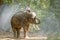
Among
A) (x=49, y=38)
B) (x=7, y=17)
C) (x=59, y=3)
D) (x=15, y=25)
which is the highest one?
(x=7, y=17)

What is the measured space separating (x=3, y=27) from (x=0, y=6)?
2.86 ft

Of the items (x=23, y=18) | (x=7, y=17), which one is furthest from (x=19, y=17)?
(x=7, y=17)

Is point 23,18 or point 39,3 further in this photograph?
point 39,3

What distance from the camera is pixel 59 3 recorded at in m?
0.75

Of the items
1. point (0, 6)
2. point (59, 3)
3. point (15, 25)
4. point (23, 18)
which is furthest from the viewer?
point (0, 6)

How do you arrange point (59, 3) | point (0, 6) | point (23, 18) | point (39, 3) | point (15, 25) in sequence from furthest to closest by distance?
point (0, 6) → point (39, 3) → point (15, 25) → point (23, 18) → point (59, 3)

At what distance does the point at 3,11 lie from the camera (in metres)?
8.54

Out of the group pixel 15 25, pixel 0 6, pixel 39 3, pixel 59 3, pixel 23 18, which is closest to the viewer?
pixel 59 3

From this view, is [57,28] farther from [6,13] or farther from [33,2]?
[6,13]

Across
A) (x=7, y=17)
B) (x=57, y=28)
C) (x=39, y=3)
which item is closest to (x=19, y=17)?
(x=39, y=3)

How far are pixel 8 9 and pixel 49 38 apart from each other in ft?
25.3

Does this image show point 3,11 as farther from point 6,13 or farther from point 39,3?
point 39,3

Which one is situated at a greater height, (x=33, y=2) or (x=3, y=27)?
(x=33, y=2)

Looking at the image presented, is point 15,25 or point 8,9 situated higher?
point 8,9
